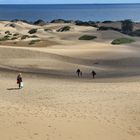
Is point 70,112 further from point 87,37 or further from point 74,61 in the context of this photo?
point 87,37

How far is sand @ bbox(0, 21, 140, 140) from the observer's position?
14.5 metres

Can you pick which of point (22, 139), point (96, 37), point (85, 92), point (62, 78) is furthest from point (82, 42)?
point (22, 139)

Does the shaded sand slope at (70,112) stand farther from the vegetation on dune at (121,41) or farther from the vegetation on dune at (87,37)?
the vegetation on dune at (87,37)

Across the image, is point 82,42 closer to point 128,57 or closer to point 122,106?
point 128,57

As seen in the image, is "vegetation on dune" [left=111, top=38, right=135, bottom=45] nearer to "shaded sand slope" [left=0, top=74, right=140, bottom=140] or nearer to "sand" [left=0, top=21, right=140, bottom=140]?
"sand" [left=0, top=21, right=140, bottom=140]

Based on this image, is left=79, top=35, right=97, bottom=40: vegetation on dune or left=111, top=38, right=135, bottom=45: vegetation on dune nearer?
left=111, top=38, right=135, bottom=45: vegetation on dune

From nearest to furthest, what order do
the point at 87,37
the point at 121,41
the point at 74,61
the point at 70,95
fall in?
the point at 70,95 → the point at 74,61 → the point at 121,41 → the point at 87,37

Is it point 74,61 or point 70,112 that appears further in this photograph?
point 74,61

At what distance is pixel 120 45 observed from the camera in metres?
45.7

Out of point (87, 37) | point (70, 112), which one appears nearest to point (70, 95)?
point (70, 112)

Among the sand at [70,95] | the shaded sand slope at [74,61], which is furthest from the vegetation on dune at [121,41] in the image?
the sand at [70,95]

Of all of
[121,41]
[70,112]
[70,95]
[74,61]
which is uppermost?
[121,41]

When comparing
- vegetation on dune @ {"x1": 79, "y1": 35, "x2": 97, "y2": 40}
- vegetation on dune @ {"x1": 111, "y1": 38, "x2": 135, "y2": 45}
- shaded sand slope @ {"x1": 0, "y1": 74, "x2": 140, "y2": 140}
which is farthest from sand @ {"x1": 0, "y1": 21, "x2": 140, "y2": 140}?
vegetation on dune @ {"x1": 79, "y1": 35, "x2": 97, "y2": 40}

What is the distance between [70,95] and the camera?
21094mm
